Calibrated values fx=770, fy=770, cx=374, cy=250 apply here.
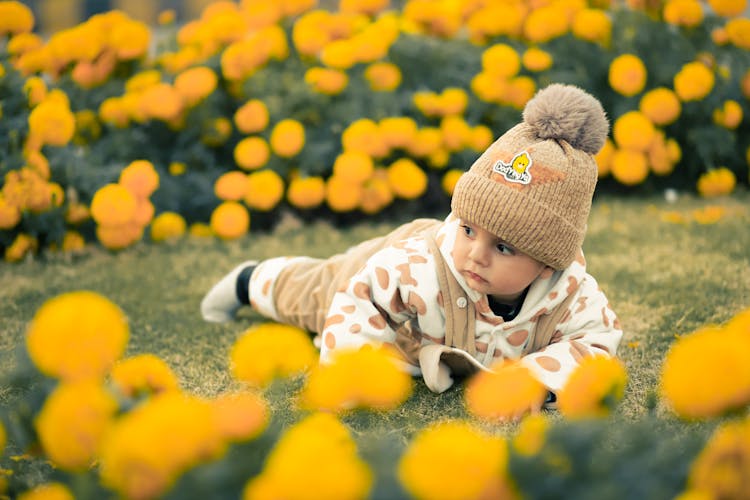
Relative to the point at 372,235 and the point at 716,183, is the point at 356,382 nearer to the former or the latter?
the point at 372,235

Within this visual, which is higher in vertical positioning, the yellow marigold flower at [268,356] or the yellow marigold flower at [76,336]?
the yellow marigold flower at [76,336]

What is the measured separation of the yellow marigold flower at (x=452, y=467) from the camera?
0.83 m

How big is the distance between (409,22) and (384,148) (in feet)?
3.22

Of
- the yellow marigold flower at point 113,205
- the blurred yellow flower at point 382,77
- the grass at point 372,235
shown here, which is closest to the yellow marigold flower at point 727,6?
the grass at point 372,235

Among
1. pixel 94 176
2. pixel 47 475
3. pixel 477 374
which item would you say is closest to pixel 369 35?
pixel 94 176

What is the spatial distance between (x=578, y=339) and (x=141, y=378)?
52.6 inches

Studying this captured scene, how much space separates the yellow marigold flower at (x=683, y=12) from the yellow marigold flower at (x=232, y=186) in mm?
2316

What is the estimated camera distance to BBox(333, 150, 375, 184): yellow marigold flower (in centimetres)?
346

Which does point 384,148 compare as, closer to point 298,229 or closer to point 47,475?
point 298,229

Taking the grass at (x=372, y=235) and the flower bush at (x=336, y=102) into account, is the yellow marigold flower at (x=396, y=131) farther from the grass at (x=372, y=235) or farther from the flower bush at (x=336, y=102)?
the grass at (x=372, y=235)

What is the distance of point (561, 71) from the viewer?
4062 millimetres

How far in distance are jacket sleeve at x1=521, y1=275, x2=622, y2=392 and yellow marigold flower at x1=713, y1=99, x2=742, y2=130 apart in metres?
2.25

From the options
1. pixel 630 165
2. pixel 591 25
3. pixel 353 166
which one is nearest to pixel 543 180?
pixel 353 166

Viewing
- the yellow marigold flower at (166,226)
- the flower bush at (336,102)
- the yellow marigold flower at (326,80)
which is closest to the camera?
the flower bush at (336,102)
